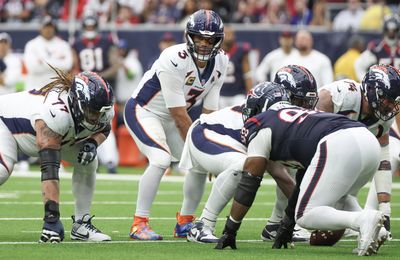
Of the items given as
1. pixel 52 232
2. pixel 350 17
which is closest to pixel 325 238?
pixel 52 232

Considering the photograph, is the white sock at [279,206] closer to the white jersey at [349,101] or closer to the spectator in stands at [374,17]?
the white jersey at [349,101]

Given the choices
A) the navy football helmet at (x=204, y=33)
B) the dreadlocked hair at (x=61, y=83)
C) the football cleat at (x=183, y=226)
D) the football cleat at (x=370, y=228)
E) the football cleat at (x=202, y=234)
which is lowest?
the football cleat at (x=183, y=226)

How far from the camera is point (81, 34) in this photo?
16.8 m

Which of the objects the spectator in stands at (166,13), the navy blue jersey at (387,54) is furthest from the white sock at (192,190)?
the spectator in stands at (166,13)

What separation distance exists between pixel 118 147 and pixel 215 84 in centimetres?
Answer: 854

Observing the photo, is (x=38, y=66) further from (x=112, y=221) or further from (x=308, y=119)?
(x=308, y=119)

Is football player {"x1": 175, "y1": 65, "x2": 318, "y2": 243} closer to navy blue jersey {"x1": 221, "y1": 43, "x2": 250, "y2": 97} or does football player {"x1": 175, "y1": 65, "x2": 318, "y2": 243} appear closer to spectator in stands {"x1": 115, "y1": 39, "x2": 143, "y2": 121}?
navy blue jersey {"x1": 221, "y1": 43, "x2": 250, "y2": 97}

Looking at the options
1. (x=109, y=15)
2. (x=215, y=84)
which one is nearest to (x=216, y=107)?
(x=215, y=84)

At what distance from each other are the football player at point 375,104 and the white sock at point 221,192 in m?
1.10

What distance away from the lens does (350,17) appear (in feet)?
60.6

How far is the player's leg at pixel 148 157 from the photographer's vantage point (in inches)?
324

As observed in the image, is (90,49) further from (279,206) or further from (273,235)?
(273,235)

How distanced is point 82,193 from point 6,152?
0.70 metres

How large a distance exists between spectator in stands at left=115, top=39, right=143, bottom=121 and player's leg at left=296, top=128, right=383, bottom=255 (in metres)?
10.1
